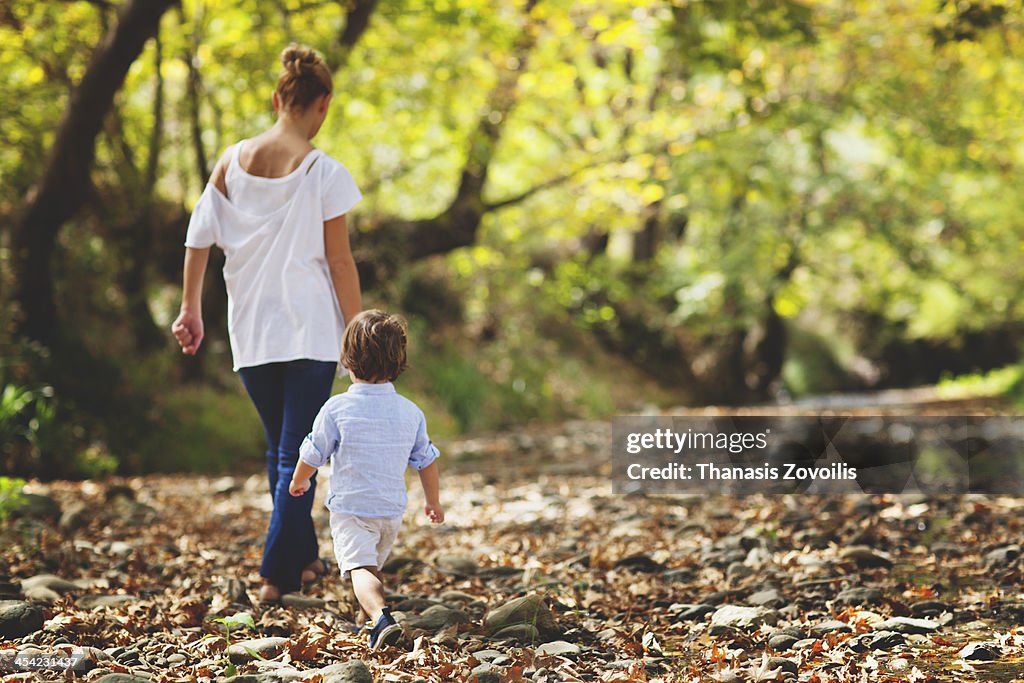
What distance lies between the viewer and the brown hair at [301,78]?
13.2 ft

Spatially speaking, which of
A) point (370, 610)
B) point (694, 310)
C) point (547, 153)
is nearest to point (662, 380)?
point (694, 310)

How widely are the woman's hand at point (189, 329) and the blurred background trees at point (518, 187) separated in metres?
3.42

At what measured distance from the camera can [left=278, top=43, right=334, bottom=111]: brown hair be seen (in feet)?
13.2

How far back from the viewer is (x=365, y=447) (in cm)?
359

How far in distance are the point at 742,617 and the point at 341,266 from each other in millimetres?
2072

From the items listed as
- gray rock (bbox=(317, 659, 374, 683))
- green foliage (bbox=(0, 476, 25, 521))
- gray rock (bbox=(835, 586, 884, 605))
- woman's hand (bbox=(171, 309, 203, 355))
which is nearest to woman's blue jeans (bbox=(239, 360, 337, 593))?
woman's hand (bbox=(171, 309, 203, 355))

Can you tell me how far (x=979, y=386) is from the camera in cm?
2033

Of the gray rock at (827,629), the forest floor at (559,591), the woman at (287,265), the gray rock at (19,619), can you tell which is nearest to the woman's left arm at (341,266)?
the woman at (287,265)

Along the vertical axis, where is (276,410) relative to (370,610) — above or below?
Result: above

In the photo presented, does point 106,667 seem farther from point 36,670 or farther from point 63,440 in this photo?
point 63,440

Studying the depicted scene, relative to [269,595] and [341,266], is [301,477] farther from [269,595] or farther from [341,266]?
[341,266]

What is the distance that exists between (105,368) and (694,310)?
9867mm

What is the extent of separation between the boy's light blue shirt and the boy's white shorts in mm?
39
